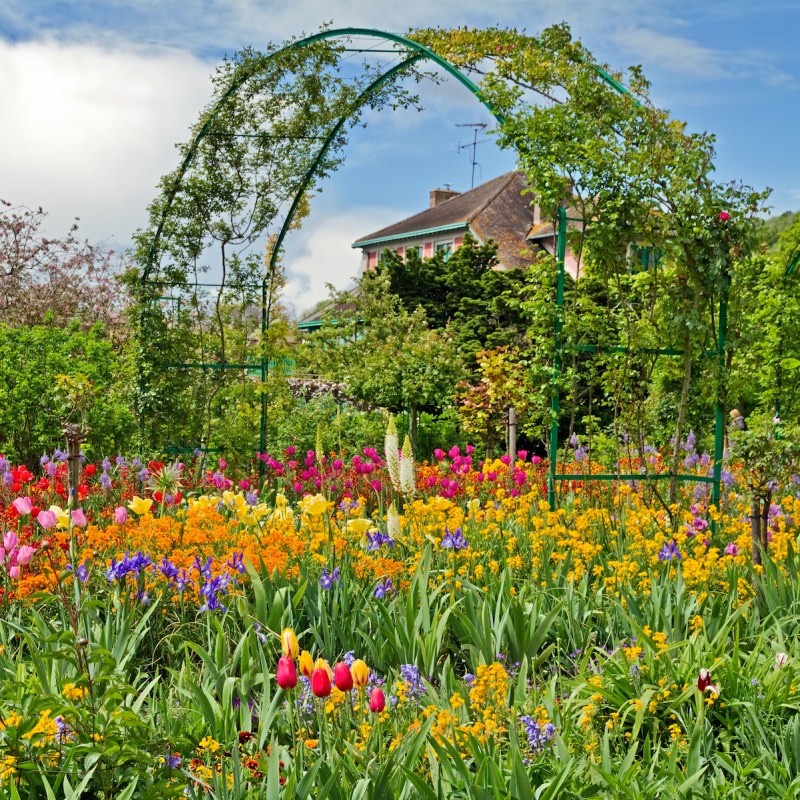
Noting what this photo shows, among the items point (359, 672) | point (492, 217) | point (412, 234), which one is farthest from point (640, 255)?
point (412, 234)

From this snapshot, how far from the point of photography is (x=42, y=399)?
8.46 m

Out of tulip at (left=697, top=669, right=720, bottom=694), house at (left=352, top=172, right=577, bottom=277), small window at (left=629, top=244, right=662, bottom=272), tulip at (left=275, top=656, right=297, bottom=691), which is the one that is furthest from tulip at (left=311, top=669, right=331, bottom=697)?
house at (left=352, top=172, right=577, bottom=277)

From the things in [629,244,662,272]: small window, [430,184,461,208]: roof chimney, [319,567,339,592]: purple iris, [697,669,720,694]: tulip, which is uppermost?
[430,184,461,208]: roof chimney

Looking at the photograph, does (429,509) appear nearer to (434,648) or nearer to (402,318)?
(434,648)

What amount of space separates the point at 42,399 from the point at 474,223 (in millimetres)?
19811

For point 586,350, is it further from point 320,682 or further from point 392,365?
point 392,365

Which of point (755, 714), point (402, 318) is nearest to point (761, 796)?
point (755, 714)

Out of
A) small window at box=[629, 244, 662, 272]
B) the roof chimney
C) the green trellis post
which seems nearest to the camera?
the green trellis post

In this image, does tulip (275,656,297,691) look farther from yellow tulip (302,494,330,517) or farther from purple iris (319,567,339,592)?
yellow tulip (302,494,330,517)

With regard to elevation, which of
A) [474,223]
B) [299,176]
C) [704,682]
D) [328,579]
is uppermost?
[474,223]

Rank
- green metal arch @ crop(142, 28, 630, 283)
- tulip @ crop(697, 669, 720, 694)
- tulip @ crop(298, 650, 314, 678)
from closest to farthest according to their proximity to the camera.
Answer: tulip @ crop(298, 650, 314, 678), tulip @ crop(697, 669, 720, 694), green metal arch @ crop(142, 28, 630, 283)

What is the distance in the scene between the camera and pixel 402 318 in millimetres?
12156

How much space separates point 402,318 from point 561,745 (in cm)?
985

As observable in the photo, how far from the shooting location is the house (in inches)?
1035
